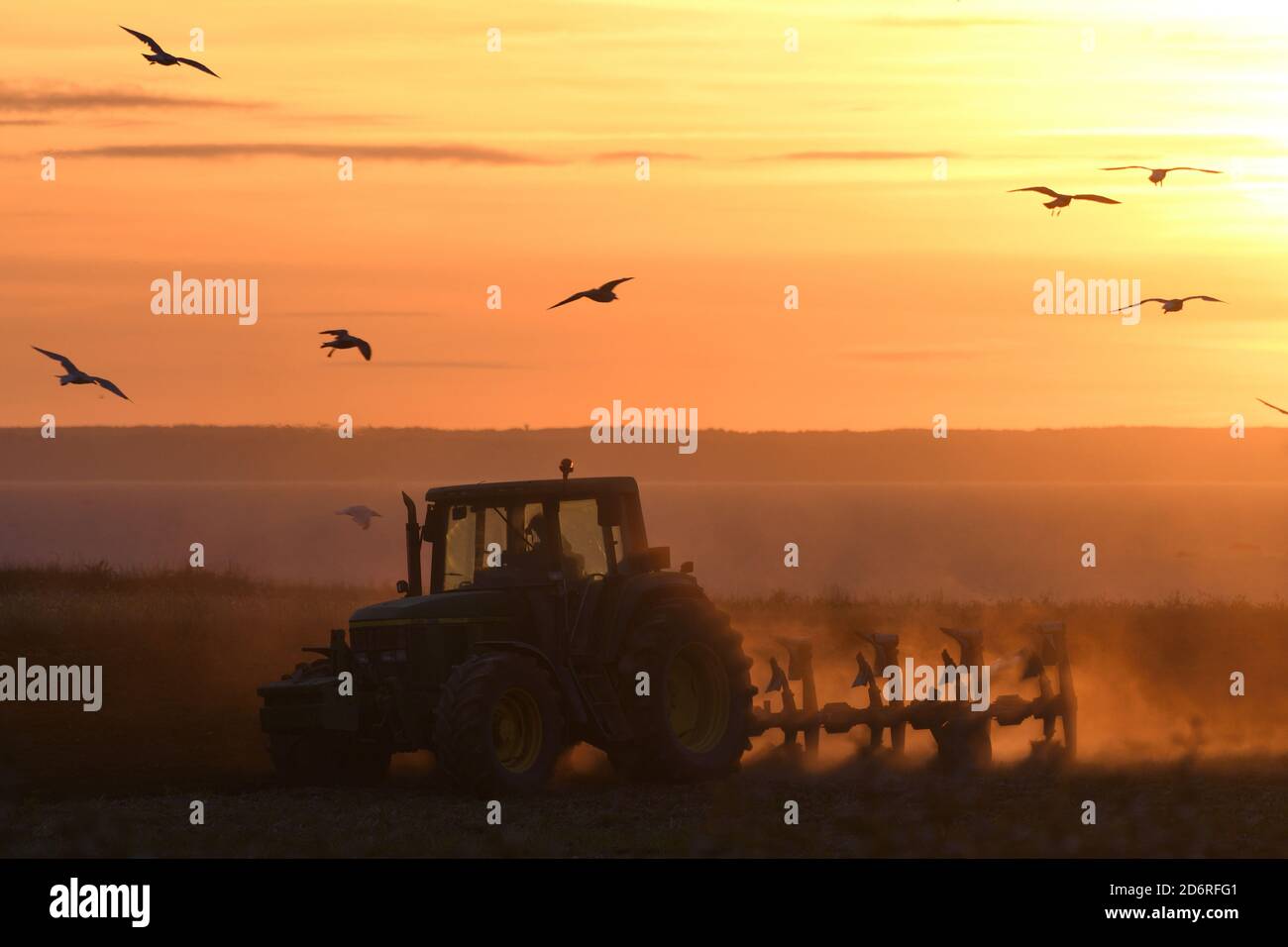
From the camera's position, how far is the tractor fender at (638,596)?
18656 mm

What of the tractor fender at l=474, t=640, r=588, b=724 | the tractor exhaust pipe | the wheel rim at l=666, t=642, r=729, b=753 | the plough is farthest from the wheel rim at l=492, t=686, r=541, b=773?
the plough

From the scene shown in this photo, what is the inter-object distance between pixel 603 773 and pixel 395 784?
6.65ft

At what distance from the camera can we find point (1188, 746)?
22.0 m

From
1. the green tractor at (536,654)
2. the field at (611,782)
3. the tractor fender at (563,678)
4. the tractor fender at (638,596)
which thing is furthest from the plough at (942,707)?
the tractor fender at (563,678)

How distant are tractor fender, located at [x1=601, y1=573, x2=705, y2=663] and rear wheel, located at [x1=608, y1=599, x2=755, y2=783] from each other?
10 centimetres

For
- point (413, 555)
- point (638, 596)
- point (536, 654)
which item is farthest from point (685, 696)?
point (413, 555)

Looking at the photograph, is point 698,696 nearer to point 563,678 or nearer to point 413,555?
point 563,678

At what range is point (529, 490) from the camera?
18.7m

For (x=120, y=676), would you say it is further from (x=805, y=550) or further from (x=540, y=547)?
(x=805, y=550)

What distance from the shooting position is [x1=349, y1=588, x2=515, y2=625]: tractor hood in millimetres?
18203

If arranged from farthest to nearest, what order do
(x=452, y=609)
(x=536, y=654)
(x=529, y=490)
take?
(x=529, y=490) → (x=452, y=609) → (x=536, y=654)

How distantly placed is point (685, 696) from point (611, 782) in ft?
3.50

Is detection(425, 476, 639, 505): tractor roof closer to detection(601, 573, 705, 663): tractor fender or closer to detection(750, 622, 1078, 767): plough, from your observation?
detection(601, 573, 705, 663): tractor fender
